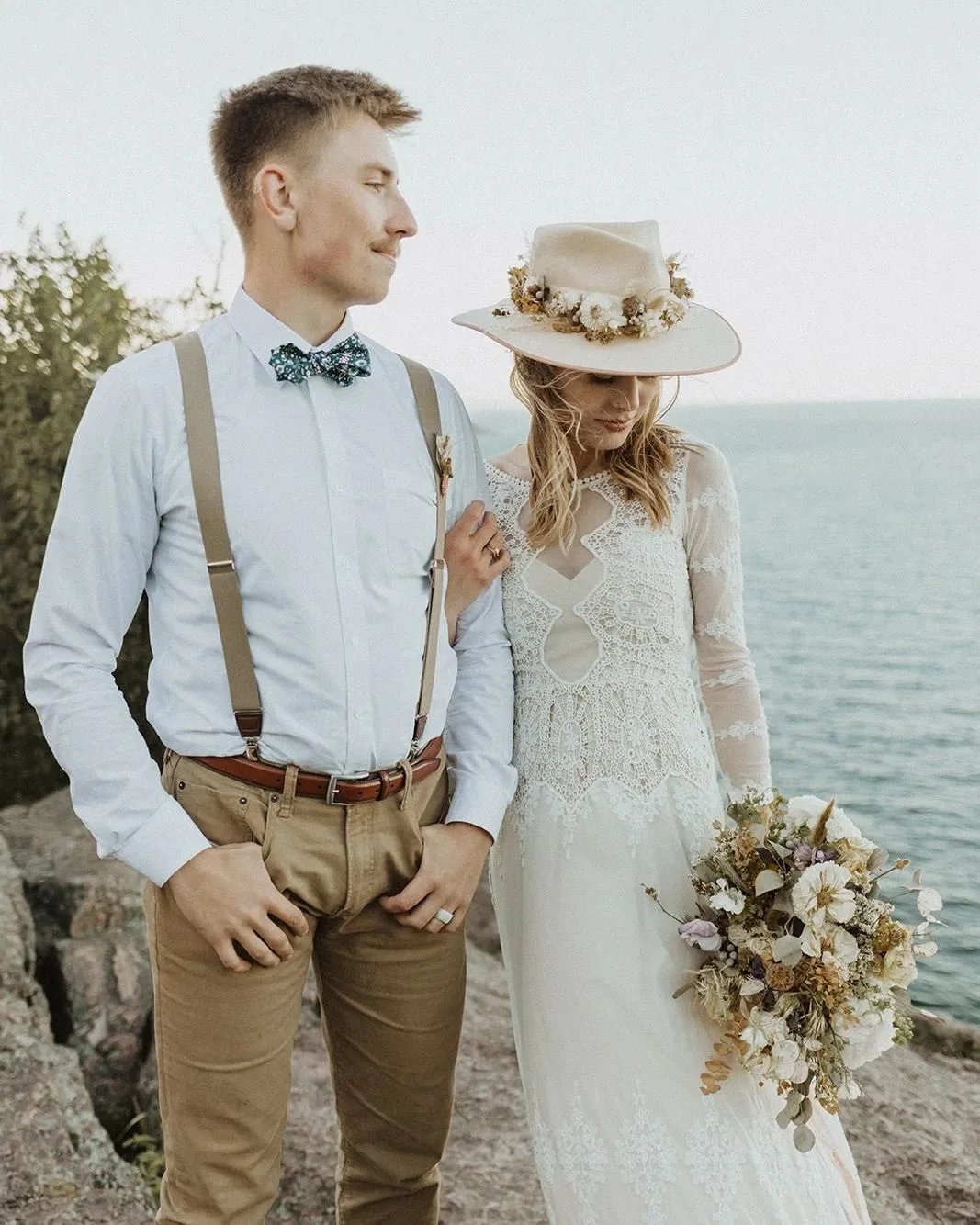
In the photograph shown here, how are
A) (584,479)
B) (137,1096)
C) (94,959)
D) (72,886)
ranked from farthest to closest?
(72,886), (94,959), (137,1096), (584,479)

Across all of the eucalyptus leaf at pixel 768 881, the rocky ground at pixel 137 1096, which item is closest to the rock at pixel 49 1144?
the rocky ground at pixel 137 1096

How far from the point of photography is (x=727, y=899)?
1844mm

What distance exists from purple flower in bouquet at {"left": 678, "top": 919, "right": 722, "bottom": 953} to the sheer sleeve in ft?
1.19

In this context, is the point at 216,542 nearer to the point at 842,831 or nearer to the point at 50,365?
the point at 842,831

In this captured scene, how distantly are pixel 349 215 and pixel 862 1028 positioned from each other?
1.47 meters

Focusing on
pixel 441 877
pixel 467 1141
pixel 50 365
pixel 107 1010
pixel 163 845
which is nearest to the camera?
pixel 163 845

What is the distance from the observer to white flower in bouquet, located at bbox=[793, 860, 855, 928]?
1.76 m

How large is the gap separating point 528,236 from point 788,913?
1359 mm

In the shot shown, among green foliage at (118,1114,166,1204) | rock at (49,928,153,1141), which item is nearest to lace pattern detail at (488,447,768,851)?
green foliage at (118,1114,166,1204)

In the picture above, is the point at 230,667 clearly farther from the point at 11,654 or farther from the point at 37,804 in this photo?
the point at 11,654

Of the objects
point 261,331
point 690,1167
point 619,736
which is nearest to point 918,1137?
point 690,1167

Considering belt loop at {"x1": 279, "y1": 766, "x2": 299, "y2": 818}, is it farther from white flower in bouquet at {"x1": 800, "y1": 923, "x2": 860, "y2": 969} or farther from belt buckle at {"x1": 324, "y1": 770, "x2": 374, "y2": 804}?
white flower in bouquet at {"x1": 800, "y1": 923, "x2": 860, "y2": 969}

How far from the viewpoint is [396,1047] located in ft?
6.53

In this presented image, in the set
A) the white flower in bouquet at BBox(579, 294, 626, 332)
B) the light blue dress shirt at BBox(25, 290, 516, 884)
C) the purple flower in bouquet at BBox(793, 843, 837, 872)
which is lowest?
the purple flower in bouquet at BBox(793, 843, 837, 872)
